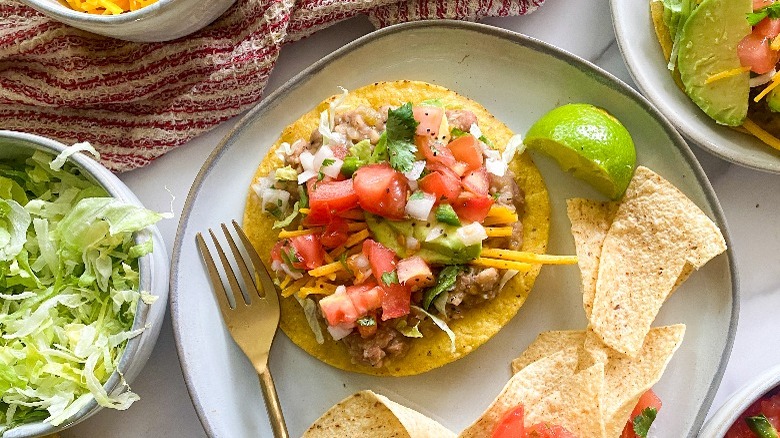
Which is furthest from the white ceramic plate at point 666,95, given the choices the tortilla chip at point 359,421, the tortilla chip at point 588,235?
the tortilla chip at point 359,421

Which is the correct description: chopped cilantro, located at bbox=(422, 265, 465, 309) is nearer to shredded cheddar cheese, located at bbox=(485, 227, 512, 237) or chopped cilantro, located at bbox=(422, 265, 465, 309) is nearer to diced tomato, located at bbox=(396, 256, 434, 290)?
diced tomato, located at bbox=(396, 256, 434, 290)

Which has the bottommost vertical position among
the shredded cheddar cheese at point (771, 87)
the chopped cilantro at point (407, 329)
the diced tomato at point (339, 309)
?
the chopped cilantro at point (407, 329)

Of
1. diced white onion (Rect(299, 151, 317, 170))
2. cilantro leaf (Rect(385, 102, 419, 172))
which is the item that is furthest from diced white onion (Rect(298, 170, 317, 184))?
cilantro leaf (Rect(385, 102, 419, 172))

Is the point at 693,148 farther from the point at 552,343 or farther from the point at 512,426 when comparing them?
the point at 512,426

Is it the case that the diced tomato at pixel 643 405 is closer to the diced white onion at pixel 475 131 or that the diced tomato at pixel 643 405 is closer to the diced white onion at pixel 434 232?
the diced white onion at pixel 434 232

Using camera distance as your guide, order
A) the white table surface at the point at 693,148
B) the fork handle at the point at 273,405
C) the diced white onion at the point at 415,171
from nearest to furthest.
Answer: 1. the diced white onion at the point at 415,171
2. the fork handle at the point at 273,405
3. the white table surface at the point at 693,148

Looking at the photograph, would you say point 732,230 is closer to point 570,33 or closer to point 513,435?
point 570,33
